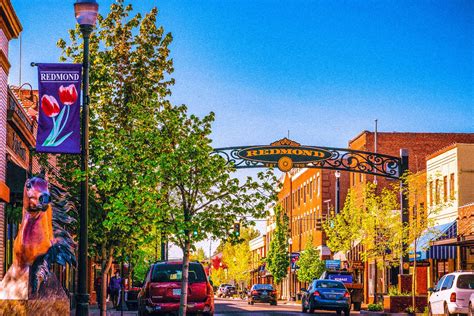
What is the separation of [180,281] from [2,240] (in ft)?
18.1

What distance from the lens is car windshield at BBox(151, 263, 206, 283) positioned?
25844 millimetres

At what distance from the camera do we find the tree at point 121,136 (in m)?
24.0

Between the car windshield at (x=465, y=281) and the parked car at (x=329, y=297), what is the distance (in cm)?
1046

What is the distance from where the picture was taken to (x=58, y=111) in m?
18.7

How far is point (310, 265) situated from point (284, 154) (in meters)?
30.9

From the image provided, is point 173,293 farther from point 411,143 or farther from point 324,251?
point 324,251

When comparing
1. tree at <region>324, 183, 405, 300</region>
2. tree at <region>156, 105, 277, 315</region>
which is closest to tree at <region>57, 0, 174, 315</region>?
tree at <region>156, 105, 277, 315</region>

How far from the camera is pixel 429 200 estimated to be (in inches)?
1989

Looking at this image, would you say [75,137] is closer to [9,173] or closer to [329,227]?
[9,173]

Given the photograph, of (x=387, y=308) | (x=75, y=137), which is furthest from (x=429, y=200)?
(x=75, y=137)

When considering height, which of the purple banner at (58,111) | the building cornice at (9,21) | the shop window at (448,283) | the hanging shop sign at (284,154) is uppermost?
the building cornice at (9,21)

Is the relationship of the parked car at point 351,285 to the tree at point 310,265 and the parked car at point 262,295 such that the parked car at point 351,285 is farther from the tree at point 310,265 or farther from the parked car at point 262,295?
the tree at point 310,265

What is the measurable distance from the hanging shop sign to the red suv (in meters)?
17.2

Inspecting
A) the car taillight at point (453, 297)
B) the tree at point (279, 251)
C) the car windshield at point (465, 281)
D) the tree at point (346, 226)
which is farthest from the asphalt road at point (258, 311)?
the tree at point (279, 251)
